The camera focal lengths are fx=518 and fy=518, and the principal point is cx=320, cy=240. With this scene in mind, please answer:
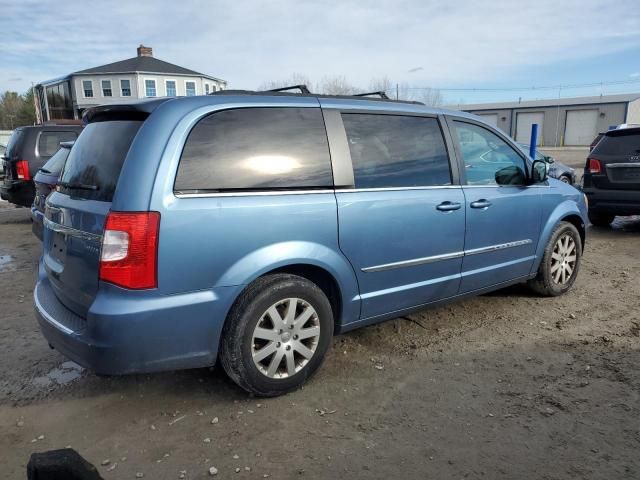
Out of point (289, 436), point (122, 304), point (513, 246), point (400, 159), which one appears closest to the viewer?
point (122, 304)

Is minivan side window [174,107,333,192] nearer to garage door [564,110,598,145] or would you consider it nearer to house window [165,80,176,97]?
house window [165,80,176,97]

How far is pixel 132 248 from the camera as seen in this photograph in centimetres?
264

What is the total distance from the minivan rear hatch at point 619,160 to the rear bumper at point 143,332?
7.33 metres

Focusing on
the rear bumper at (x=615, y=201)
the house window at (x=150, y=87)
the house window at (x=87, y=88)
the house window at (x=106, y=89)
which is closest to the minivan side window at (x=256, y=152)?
the rear bumper at (x=615, y=201)

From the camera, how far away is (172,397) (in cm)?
328

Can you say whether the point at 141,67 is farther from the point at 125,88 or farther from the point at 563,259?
the point at 563,259

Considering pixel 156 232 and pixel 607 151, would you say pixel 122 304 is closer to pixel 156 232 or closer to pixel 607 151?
pixel 156 232

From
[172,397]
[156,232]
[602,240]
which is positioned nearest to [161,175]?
[156,232]

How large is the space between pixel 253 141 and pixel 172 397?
1.68 metres

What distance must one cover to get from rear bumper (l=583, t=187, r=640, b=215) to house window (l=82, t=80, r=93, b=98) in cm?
4288

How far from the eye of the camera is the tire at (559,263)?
4.95 meters

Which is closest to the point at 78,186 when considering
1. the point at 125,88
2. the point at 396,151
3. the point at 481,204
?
the point at 396,151

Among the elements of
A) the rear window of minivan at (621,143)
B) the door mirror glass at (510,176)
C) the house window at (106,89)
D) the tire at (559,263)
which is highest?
the house window at (106,89)

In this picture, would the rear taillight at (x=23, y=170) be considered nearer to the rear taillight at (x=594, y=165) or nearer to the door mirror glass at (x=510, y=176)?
the door mirror glass at (x=510, y=176)
